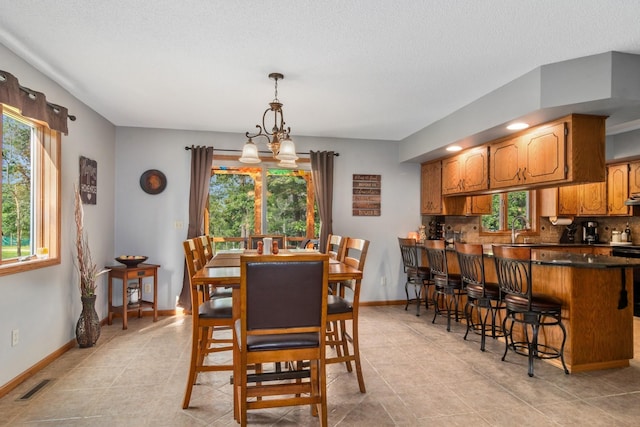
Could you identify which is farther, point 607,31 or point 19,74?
point 19,74

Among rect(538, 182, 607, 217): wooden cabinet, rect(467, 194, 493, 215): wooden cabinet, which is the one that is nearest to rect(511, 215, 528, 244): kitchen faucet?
rect(538, 182, 607, 217): wooden cabinet

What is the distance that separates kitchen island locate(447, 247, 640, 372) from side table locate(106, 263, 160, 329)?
13.2ft

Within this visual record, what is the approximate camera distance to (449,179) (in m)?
5.01

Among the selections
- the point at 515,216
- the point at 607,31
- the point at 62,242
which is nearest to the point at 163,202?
the point at 62,242

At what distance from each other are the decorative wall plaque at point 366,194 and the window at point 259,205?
0.63 m

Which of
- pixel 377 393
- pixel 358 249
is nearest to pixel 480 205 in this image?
pixel 358 249

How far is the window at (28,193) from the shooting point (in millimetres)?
2828

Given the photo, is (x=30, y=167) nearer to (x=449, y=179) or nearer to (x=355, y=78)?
→ (x=355, y=78)

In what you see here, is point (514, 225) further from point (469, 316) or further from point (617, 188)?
point (469, 316)

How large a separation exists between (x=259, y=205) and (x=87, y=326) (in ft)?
8.21

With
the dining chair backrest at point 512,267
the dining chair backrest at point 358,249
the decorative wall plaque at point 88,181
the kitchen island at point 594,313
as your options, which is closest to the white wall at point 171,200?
the decorative wall plaque at point 88,181

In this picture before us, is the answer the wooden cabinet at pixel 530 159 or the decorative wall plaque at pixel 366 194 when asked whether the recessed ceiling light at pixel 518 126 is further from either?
the decorative wall plaque at pixel 366 194

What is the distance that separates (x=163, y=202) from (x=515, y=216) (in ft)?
17.4

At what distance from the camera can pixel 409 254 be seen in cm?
502
